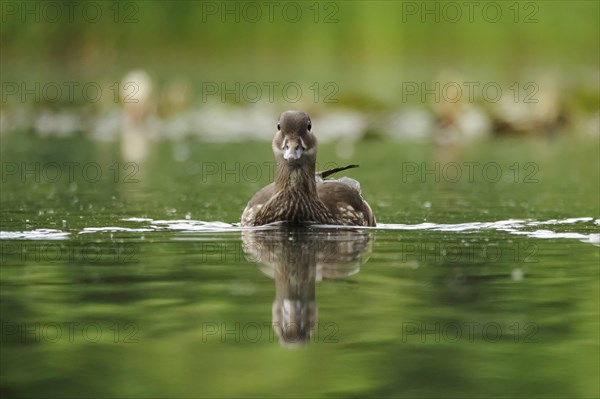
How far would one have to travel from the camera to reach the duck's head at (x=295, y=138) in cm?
1531

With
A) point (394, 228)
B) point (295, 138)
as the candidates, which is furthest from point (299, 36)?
point (295, 138)

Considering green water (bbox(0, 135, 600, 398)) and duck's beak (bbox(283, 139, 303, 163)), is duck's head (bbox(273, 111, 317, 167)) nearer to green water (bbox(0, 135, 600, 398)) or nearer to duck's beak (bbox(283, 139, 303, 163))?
duck's beak (bbox(283, 139, 303, 163))

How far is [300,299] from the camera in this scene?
10.5 metres

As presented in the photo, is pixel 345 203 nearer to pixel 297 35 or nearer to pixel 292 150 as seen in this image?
pixel 292 150

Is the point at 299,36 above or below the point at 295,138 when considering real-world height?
above

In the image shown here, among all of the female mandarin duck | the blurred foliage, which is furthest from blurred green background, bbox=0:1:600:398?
the blurred foliage

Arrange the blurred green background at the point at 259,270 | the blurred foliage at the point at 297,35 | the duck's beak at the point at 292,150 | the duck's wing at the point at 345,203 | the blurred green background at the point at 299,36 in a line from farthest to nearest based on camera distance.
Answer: the blurred foliage at the point at 297,35, the blurred green background at the point at 299,36, the duck's wing at the point at 345,203, the duck's beak at the point at 292,150, the blurred green background at the point at 259,270

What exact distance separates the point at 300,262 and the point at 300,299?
6.92 ft

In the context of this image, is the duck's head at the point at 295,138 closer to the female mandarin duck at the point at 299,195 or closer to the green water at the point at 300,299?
the female mandarin duck at the point at 299,195

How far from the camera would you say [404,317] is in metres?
9.82

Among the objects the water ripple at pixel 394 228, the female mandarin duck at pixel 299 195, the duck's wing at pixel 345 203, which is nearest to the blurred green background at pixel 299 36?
the water ripple at pixel 394 228

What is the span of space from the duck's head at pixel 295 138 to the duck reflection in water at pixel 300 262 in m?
0.78

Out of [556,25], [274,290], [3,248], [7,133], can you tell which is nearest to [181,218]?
[3,248]

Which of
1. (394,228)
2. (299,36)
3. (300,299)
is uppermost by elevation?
(299,36)
